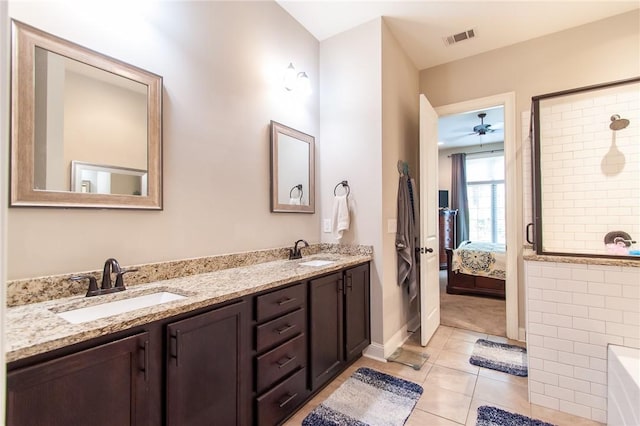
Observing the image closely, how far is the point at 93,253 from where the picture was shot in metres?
1.38

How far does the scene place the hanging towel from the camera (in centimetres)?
277

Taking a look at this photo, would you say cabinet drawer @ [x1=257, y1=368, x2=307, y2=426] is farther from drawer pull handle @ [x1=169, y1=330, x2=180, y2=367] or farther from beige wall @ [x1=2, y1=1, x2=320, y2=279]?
beige wall @ [x1=2, y1=1, x2=320, y2=279]

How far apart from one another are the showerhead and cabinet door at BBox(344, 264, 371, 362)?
234 cm

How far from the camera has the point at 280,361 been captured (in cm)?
162

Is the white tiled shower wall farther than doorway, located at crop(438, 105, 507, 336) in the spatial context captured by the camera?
No

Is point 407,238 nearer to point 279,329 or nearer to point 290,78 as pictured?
point 279,329

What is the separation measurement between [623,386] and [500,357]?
1078mm

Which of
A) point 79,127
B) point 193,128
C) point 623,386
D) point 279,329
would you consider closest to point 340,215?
point 279,329

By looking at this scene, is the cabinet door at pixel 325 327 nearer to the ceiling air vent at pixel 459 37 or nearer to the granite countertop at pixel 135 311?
the granite countertop at pixel 135 311

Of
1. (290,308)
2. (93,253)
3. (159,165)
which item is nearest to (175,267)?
(93,253)

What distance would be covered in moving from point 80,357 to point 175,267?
0.81 meters

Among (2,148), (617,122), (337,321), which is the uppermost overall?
(617,122)

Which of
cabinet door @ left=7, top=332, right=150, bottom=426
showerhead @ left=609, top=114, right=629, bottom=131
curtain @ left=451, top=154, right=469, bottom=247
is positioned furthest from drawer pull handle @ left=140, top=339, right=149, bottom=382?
curtain @ left=451, top=154, right=469, bottom=247

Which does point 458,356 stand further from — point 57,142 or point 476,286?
point 57,142
